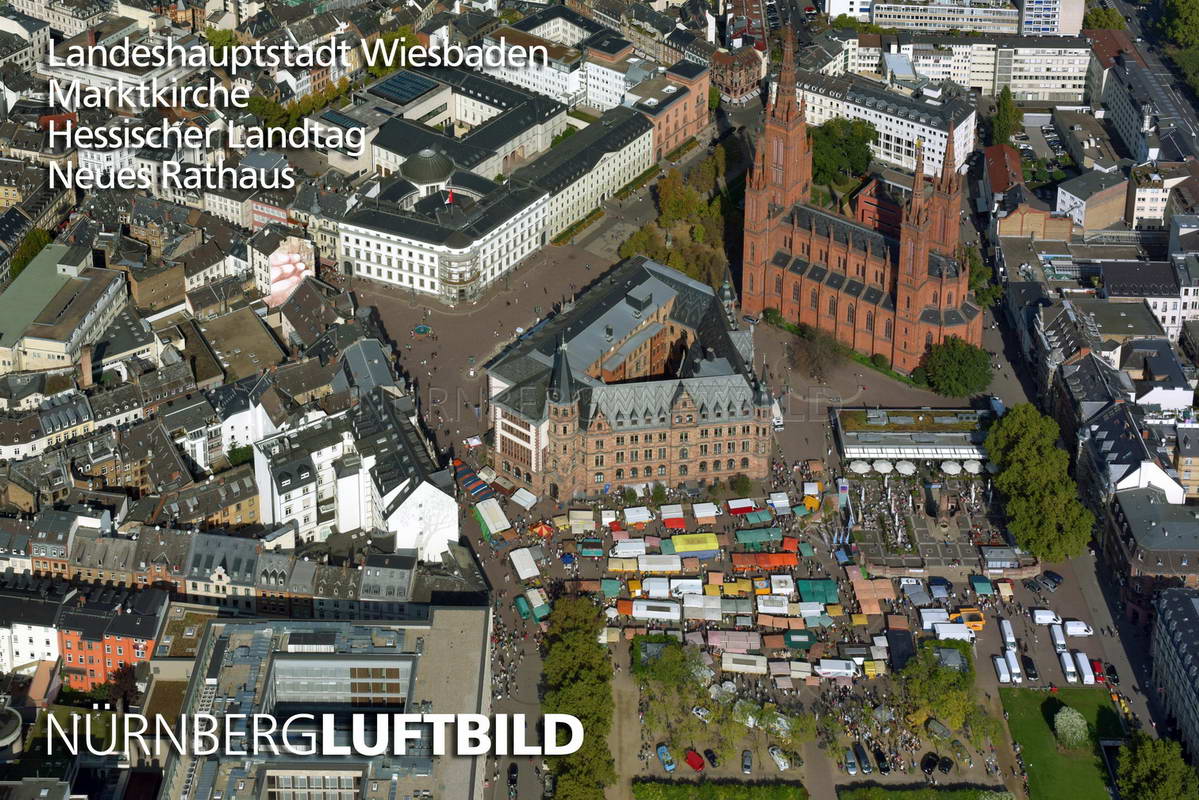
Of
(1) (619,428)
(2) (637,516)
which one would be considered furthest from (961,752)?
(1) (619,428)

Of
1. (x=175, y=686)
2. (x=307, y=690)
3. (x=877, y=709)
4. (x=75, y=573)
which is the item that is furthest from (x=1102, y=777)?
(x=75, y=573)

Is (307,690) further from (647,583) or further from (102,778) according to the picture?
(647,583)

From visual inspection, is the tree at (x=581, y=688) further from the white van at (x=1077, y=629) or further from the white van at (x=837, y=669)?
the white van at (x=1077, y=629)

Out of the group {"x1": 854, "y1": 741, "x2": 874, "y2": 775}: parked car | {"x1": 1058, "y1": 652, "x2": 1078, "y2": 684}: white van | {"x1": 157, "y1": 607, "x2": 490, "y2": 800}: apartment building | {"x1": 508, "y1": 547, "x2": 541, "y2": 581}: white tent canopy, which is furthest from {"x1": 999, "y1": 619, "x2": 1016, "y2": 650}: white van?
{"x1": 157, "y1": 607, "x2": 490, "y2": 800}: apartment building

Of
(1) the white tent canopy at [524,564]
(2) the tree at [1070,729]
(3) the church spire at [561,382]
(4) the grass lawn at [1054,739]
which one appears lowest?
(1) the white tent canopy at [524,564]

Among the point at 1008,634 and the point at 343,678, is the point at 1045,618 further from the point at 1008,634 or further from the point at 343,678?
the point at 343,678

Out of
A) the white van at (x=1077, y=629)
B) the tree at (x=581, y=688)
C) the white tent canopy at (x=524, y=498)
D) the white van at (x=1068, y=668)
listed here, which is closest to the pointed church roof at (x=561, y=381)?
the white tent canopy at (x=524, y=498)
